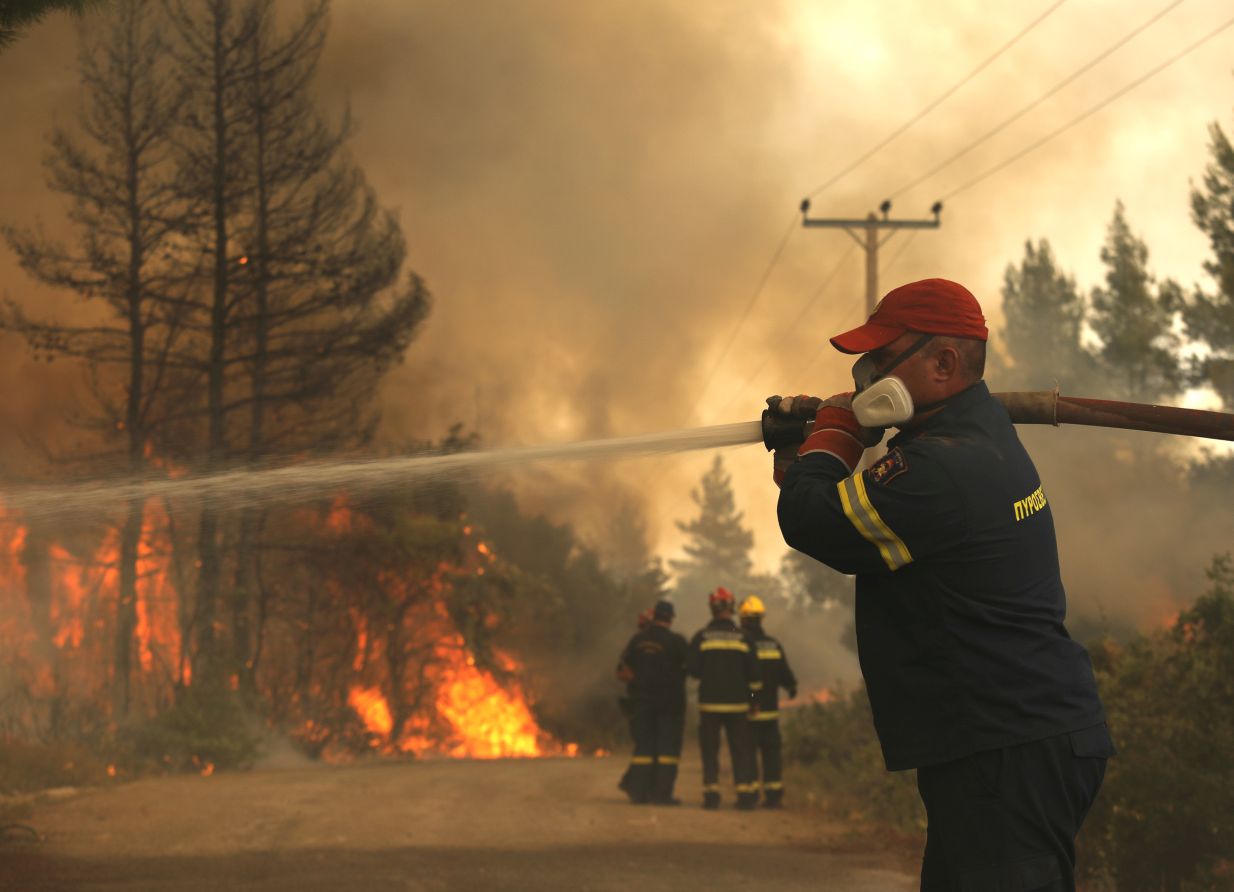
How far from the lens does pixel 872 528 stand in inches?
114

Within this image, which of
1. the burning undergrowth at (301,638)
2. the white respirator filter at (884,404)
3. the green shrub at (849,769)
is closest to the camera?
the white respirator filter at (884,404)

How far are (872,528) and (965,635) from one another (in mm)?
309

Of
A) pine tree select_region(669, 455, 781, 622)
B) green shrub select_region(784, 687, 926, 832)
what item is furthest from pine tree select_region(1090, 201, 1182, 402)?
pine tree select_region(669, 455, 781, 622)

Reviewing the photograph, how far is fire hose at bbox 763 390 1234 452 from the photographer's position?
130 inches

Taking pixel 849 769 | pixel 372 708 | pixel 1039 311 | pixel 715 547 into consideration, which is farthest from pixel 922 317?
pixel 715 547

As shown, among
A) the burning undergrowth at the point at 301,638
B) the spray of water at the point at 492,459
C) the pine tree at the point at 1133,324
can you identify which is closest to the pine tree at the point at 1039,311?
the pine tree at the point at 1133,324

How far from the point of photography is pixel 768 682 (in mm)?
12367

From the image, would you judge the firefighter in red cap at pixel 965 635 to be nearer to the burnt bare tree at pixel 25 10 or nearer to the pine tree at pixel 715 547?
the burnt bare tree at pixel 25 10

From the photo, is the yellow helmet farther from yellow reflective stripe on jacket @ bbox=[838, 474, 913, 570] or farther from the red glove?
yellow reflective stripe on jacket @ bbox=[838, 474, 913, 570]

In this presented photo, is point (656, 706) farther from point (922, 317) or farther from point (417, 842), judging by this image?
point (922, 317)

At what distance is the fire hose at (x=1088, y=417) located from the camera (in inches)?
130

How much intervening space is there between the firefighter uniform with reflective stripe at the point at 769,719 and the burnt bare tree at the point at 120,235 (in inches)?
426

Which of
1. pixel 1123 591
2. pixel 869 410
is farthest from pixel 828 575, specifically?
pixel 869 410

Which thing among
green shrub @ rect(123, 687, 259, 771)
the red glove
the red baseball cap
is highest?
→ the red baseball cap
